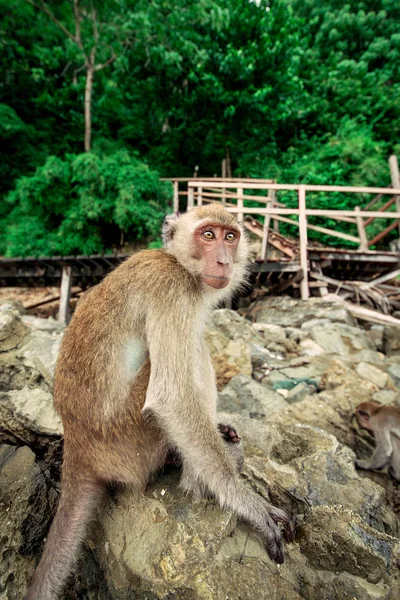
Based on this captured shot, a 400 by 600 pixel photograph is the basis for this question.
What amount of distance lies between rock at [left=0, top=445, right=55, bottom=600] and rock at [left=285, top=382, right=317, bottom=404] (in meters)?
2.76

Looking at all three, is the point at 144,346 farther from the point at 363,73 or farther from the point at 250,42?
the point at 363,73

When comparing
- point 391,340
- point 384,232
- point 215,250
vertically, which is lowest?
point 391,340

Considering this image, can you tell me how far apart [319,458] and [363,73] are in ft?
67.1

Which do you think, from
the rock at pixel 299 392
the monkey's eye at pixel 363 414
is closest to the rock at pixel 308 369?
the rock at pixel 299 392

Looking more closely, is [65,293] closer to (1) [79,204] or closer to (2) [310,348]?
(1) [79,204]

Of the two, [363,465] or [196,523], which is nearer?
[196,523]

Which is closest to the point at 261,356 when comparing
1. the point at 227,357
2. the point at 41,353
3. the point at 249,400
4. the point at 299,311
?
the point at 227,357

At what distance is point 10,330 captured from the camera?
2.39m

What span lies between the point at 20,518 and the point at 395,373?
4746 mm

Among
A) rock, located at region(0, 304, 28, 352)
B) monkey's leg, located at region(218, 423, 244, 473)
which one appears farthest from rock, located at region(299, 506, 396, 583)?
rock, located at region(0, 304, 28, 352)

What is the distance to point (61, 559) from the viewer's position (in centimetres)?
128

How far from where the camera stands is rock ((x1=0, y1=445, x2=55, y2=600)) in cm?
135

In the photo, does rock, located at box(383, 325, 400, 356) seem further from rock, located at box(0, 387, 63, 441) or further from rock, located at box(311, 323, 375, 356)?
rock, located at box(0, 387, 63, 441)

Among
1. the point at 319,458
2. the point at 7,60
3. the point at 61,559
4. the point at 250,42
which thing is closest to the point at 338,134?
the point at 250,42
